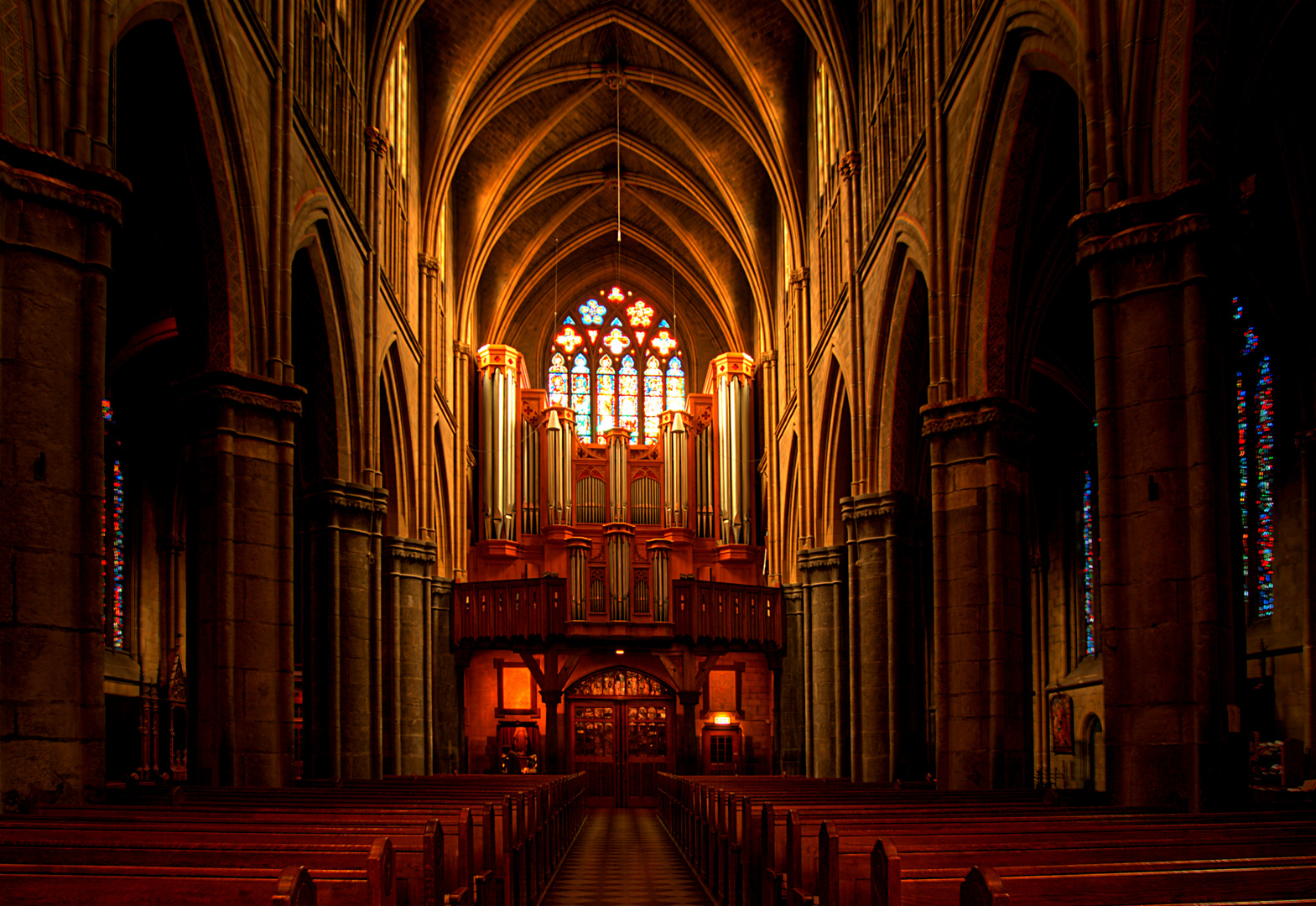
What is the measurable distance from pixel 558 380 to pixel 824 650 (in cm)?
1770

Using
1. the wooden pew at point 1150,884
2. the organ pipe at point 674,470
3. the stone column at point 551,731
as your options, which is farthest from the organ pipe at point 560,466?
the wooden pew at point 1150,884

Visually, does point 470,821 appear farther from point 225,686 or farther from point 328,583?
point 328,583

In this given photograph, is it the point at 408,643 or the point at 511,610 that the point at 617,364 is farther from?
the point at 408,643

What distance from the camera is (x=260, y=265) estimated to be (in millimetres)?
14055

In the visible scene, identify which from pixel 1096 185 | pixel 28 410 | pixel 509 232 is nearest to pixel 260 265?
pixel 28 410

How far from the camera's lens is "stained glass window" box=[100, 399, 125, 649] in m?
25.9

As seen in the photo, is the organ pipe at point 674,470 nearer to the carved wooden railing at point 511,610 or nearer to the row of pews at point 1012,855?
the carved wooden railing at point 511,610

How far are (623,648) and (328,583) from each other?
36.9ft

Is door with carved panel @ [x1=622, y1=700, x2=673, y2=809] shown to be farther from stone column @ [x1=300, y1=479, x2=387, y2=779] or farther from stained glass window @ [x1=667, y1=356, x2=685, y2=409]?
stained glass window @ [x1=667, y1=356, x2=685, y2=409]

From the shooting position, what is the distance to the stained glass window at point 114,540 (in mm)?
25938

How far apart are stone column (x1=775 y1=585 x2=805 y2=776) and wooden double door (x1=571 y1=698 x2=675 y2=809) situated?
288 cm

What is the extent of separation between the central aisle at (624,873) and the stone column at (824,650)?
13.8ft

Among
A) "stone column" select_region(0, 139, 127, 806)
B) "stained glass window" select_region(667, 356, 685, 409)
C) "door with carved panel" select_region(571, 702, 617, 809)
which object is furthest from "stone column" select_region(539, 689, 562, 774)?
"stone column" select_region(0, 139, 127, 806)

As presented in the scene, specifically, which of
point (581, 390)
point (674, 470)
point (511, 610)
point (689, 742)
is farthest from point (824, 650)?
point (581, 390)
